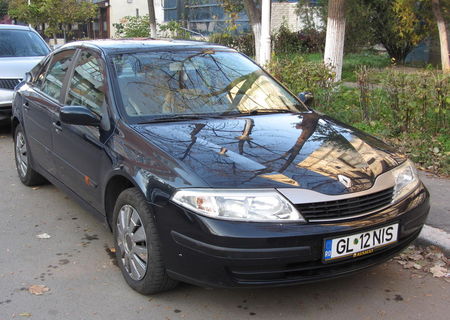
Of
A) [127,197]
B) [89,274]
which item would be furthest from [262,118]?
[89,274]

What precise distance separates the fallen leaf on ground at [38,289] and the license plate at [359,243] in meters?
1.86

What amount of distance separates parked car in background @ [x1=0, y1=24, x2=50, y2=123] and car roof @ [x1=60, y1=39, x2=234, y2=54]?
4303 millimetres

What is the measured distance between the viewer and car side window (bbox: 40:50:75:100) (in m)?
4.85

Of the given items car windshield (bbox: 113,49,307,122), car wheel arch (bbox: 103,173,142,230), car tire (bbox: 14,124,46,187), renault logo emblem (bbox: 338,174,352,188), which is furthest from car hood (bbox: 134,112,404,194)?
car tire (bbox: 14,124,46,187)

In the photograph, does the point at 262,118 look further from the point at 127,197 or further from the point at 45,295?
the point at 45,295

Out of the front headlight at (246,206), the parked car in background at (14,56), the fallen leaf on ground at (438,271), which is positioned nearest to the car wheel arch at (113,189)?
the front headlight at (246,206)

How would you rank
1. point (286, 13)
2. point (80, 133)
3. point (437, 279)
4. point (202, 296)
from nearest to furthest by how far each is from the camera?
point (202, 296), point (437, 279), point (80, 133), point (286, 13)

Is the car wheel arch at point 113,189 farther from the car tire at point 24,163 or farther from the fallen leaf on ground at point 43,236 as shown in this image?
the car tire at point 24,163

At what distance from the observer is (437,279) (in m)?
3.79

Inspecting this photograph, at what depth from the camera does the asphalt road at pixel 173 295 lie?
10.7 ft

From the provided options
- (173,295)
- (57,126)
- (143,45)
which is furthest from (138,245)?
(143,45)

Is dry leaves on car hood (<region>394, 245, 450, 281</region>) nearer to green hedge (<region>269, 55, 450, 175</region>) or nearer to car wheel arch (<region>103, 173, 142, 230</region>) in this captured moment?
green hedge (<region>269, 55, 450, 175</region>)

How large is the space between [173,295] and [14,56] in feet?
23.6

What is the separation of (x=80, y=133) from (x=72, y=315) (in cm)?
146
